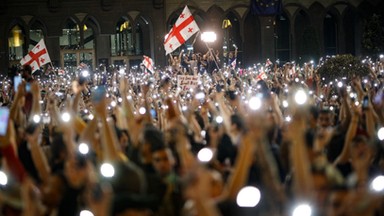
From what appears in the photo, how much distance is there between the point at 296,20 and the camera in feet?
134

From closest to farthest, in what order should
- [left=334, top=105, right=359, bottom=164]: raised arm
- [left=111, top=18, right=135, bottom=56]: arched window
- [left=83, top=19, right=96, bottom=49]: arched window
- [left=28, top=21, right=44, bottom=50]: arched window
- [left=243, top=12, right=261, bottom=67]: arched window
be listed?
[left=334, top=105, right=359, bottom=164]: raised arm → [left=28, top=21, right=44, bottom=50]: arched window → [left=83, top=19, right=96, bottom=49]: arched window → [left=111, top=18, right=135, bottom=56]: arched window → [left=243, top=12, right=261, bottom=67]: arched window

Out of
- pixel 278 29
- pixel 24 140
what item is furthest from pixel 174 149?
pixel 278 29

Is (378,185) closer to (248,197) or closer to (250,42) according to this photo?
(248,197)

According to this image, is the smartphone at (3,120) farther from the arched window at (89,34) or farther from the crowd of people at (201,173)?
the arched window at (89,34)

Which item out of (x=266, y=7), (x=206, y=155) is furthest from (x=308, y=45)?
(x=206, y=155)

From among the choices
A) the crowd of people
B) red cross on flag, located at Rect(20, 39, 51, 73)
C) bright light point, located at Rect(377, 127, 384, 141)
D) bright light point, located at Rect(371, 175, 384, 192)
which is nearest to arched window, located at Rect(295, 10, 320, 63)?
red cross on flag, located at Rect(20, 39, 51, 73)

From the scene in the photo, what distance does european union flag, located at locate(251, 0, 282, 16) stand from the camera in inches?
1393

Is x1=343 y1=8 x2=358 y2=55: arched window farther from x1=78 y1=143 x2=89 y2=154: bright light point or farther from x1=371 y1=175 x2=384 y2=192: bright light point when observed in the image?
x1=371 y1=175 x2=384 y2=192: bright light point

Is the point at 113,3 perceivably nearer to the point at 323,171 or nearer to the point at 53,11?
the point at 53,11

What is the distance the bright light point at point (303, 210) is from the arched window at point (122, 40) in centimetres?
3506

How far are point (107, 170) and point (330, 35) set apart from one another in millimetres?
36864

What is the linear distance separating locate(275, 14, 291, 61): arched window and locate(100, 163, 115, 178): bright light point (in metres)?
35.0

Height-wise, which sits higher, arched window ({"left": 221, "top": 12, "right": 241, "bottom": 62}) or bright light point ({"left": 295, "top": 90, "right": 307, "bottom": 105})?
arched window ({"left": 221, "top": 12, "right": 241, "bottom": 62})

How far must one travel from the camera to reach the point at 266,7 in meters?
35.8
